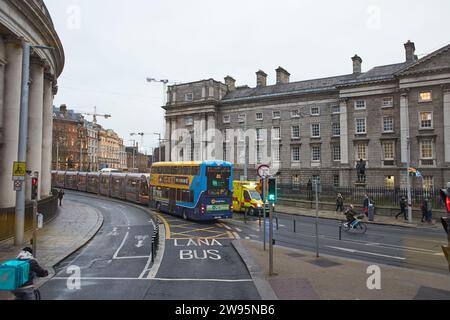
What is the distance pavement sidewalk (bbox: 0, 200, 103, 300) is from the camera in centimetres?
1397

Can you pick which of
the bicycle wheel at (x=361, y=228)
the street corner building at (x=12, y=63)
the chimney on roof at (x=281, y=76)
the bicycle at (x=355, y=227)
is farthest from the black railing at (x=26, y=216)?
the chimney on roof at (x=281, y=76)

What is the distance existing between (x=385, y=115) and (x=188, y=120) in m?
34.2

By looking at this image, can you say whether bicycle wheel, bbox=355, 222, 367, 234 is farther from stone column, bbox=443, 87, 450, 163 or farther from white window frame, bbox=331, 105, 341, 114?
white window frame, bbox=331, 105, 341, 114

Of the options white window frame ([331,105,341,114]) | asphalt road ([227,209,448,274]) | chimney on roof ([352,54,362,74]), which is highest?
chimney on roof ([352,54,362,74])

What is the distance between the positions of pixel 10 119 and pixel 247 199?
62.1 feet

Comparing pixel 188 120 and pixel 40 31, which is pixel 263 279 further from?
pixel 188 120

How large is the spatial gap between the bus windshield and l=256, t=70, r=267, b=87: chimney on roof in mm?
41921

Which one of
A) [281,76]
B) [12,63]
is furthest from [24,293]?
[281,76]

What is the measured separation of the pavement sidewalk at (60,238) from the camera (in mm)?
13971

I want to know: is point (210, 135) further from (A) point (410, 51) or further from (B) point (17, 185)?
(B) point (17, 185)

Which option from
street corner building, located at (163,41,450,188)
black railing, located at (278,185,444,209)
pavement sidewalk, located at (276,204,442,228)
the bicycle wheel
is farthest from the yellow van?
street corner building, located at (163,41,450,188)

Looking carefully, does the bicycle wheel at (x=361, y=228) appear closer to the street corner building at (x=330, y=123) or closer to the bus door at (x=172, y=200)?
the bus door at (x=172, y=200)

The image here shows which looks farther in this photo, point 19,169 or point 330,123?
point 330,123

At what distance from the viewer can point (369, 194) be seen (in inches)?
1352
